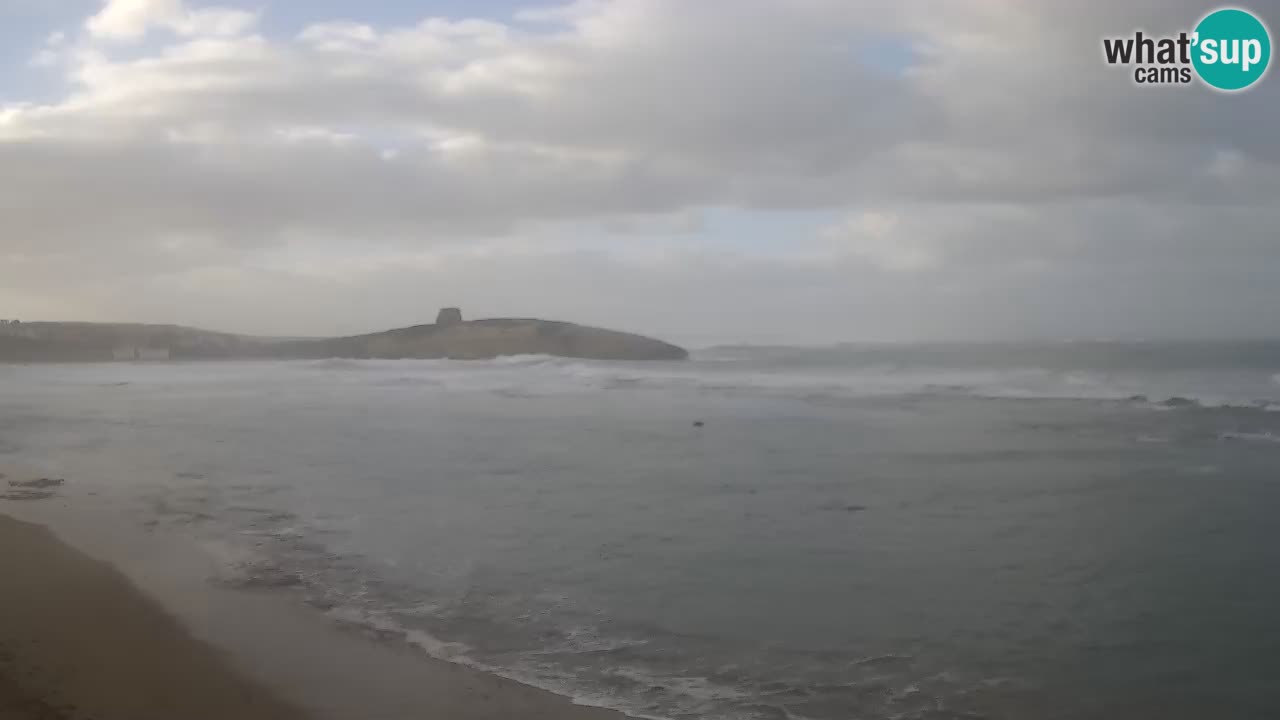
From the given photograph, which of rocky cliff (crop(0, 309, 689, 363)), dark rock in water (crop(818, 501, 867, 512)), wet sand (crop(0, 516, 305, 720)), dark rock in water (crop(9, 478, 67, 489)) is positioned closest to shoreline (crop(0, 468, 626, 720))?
wet sand (crop(0, 516, 305, 720))

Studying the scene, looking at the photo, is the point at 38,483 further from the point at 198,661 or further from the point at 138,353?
the point at 138,353

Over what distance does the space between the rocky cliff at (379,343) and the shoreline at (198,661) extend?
177 ft

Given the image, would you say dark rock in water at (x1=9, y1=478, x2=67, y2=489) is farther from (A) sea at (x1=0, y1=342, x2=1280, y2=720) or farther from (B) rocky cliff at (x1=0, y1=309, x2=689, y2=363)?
(B) rocky cliff at (x1=0, y1=309, x2=689, y2=363)

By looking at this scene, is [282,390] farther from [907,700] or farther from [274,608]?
[907,700]

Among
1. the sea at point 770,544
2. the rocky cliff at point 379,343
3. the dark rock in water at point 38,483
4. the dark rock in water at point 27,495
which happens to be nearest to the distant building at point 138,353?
the rocky cliff at point 379,343

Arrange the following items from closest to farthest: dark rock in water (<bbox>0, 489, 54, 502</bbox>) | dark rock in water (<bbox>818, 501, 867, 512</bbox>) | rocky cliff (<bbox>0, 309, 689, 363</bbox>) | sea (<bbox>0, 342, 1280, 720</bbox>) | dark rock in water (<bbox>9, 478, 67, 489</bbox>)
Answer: sea (<bbox>0, 342, 1280, 720</bbox>)
dark rock in water (<bbox>818, 501, 867, 512</bbox>)
dark rock in water (<bbox>0, 489, 54, 502</bbox>)
dark rock in water (<bbox>9, 478, 67, 489</bbox>)
rocky cliff (<bbox>0, 309, 689, 363</bbox>)

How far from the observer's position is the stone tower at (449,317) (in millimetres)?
68400

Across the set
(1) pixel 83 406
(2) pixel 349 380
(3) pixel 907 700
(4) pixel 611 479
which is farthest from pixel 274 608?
(2) pixel 349 380

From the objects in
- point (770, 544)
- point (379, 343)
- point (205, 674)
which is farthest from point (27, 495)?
point (379, 343)

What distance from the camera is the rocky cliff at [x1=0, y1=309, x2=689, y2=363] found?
200 feet

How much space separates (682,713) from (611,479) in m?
7.05

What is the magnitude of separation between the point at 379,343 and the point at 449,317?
580 cm

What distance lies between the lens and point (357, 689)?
4883 mm

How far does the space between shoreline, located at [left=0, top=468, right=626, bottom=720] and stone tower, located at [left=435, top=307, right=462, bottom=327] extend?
6197cm
